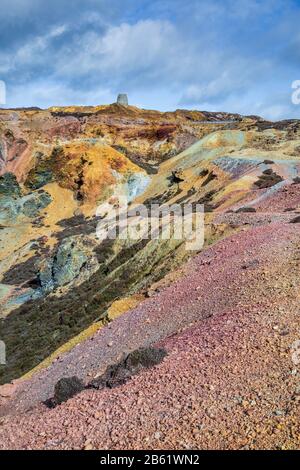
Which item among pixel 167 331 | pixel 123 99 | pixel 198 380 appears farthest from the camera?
pixel 123 99

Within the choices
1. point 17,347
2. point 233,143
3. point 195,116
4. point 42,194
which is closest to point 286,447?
point 17,347

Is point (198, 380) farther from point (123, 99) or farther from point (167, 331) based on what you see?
point (123, 99)

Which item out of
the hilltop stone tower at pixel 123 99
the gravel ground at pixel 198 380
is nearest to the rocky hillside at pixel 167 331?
the gravel ground at pixel 198 380

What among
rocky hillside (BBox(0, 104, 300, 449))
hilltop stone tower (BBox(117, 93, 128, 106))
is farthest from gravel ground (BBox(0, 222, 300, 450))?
hilltop stone tower (BBox(117, 93, 128, 106))

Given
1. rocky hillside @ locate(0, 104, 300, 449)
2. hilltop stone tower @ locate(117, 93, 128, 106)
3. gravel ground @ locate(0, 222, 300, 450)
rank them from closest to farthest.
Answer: gravel ground @ locate(0, 222, 300, 450), rocky hillside @ locate(0, 104, 300, 449), hilltop stone tower @ locate(117, 93, 128, 106)

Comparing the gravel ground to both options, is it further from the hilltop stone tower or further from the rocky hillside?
the hilltop stone tower

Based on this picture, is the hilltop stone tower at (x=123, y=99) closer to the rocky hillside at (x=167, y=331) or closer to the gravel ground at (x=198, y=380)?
the rocky hillside at (x=167, y=331)

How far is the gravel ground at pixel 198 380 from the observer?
336 inches

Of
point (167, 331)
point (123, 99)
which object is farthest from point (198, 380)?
point (123, 99)

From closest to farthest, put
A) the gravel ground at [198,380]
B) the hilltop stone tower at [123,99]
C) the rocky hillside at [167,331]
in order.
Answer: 1. the gravel ground at [198,380]
2. the rocky hillside at [167,331]
3. the hilltop stone tower at [123,99]

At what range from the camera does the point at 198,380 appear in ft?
33.4

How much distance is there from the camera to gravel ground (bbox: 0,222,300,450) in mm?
8539

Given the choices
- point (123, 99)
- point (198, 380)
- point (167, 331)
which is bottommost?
point (167, 331)
